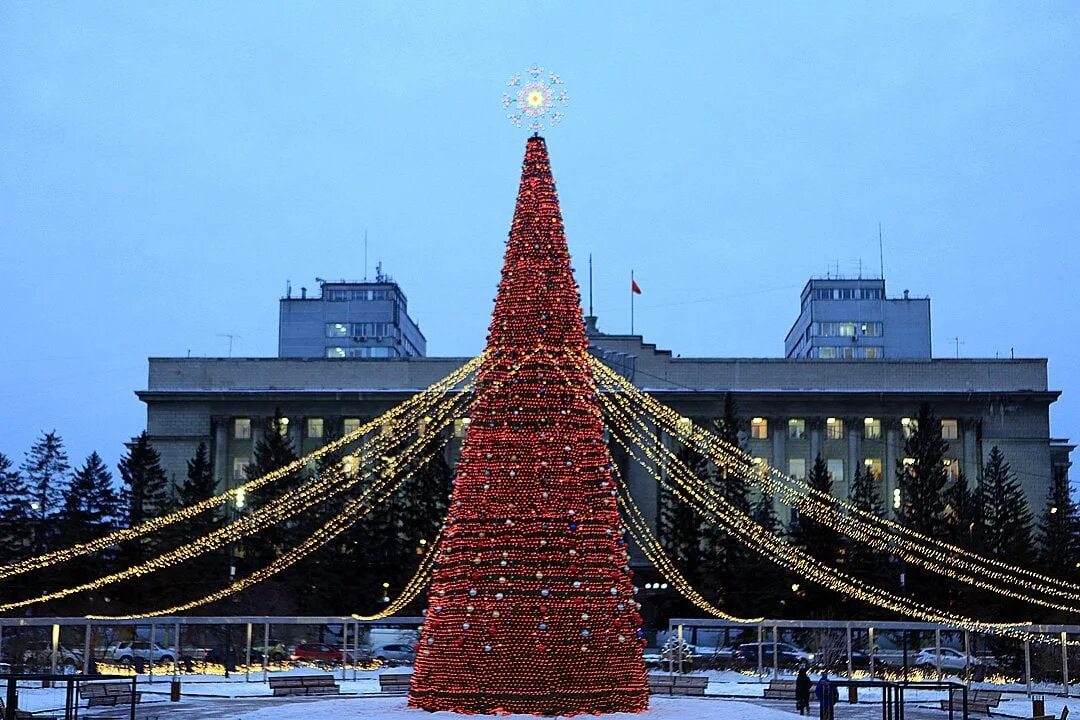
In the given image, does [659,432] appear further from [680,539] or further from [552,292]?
→ [552,292]

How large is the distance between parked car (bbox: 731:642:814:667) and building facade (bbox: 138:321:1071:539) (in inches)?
1142

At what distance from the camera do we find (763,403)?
247 ft

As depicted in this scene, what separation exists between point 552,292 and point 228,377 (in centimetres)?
5581

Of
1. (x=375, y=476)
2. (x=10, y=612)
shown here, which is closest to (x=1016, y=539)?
(x=375, y=476)

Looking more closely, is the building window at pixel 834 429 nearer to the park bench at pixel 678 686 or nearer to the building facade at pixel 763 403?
the building facade at pixel 763 403

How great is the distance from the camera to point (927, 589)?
55.7 m

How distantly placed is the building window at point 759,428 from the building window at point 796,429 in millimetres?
1148

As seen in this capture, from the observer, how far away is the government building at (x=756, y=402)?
245 ft

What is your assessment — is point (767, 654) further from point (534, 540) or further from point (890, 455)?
point (890, 455)

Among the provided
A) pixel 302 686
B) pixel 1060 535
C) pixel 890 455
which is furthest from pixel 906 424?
pixel 302 686

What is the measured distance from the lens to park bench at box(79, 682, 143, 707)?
29.6 m

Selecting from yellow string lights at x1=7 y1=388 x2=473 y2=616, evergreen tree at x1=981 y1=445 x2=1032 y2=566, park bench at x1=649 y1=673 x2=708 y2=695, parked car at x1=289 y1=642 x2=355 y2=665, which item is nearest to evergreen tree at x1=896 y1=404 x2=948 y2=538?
evergreen tree at x1=981 y1=445 x2=1032 y2=566

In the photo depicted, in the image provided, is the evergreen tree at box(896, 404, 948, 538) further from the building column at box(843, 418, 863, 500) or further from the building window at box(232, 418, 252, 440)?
the building window at box(232, 418, 252, 440)

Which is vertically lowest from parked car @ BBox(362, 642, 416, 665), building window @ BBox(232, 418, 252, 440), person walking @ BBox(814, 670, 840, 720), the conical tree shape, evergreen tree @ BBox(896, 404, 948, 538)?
parked car @ BBox(362, 642, 416, 665)
